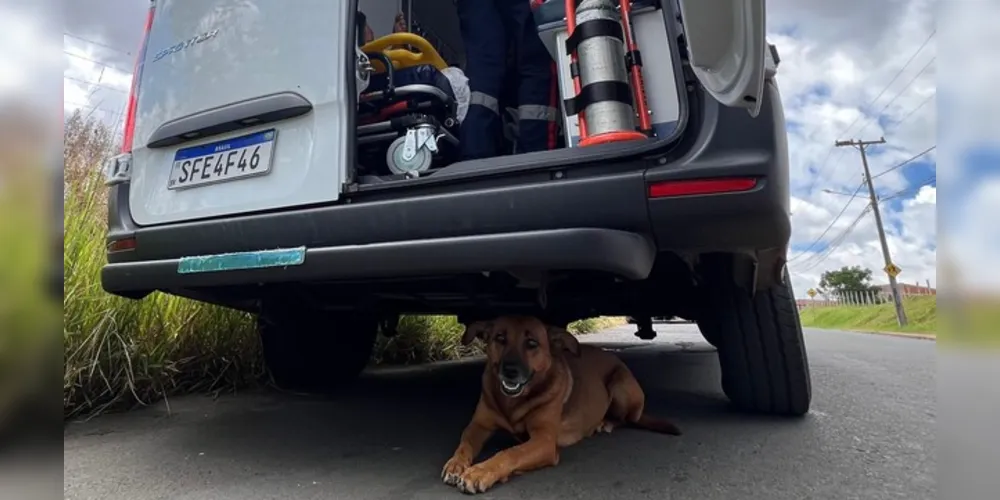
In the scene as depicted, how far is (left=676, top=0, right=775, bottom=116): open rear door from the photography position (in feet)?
3.36

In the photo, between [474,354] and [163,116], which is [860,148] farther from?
[163,116]

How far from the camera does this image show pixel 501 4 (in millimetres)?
2268

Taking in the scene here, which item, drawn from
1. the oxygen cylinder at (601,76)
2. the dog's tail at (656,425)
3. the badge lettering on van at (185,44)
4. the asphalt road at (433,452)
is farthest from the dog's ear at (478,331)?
the badge lettering on van at (185,44)

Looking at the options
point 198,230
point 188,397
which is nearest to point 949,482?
point 198,230

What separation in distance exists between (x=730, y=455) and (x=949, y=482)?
164cm

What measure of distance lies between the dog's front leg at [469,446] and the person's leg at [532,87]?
3.15 ft

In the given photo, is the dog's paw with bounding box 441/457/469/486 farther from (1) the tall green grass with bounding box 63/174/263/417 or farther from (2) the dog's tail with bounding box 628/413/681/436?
(1) the tall green grass with bounding box 63/174/263/417

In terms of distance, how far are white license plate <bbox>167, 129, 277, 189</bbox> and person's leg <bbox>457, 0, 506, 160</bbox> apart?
67 centimetres

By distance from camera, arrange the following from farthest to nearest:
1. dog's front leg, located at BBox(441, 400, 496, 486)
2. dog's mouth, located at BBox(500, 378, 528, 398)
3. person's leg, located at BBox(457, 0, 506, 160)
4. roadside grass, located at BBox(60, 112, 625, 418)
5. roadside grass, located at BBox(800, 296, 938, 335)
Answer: roadside grass, located at BBox(800, 296, 938, 335) → roadside grass, located at BBox(60, 112, 625, 418) → person's leg, located at BBox(457, 0, 506, 160) → dog's mouth, located at BBox(500, 378, 528, 398) → dog's front leg, located at BBox(441, 400, 496, 486)

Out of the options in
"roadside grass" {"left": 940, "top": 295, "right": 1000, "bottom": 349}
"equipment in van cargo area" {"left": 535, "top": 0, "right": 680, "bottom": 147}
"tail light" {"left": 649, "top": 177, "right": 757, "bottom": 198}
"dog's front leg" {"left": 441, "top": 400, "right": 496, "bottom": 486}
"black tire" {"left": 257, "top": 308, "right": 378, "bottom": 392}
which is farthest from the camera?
"black tire" {"left": 257, "top": 308, "right": 378, "bottom": 392}

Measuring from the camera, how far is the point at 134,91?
2.27 metres

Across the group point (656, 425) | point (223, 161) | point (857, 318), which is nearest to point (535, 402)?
point (656, 425)

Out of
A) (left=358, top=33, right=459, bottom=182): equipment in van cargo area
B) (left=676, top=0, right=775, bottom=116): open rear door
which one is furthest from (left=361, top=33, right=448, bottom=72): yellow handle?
(left=676, top=0, right=775, bottom=116): open rear door

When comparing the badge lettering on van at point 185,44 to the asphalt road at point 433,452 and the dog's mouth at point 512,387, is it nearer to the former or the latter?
the asphalt road at point 433,452
